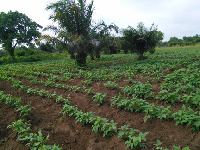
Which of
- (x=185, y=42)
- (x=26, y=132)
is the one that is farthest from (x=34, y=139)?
(x=185, y=42)

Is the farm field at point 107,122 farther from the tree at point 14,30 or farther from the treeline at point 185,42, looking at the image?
the treeline at point 185,42

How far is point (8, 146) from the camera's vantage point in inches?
103

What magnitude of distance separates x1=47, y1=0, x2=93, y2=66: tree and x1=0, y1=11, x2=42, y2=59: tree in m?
15.8

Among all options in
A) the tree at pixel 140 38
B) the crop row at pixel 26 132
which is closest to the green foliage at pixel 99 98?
the crop row at pixel 26 132

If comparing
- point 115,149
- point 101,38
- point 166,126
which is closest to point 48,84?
point 115,149

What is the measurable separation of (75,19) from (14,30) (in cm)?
1760

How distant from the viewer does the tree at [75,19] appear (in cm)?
916

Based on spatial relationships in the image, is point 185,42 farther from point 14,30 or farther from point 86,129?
point 86,129

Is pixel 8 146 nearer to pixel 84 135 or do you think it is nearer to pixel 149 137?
pixel 84 135

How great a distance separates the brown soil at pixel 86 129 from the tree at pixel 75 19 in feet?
19.4

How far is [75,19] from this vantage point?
954 centimetres

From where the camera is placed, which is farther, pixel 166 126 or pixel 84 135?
pixel 84 135

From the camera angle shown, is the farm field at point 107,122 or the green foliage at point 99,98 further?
the green foliage at point 99,98

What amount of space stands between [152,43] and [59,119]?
999cm
